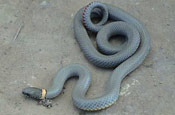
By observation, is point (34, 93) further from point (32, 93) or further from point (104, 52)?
point (104, 52)

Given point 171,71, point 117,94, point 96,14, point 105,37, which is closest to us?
point 117,94

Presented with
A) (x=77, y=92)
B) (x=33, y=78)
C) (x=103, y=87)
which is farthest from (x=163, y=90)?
(x=33, y=78)

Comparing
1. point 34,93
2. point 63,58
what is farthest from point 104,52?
point 34,93

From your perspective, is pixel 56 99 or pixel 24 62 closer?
pixel 56 99

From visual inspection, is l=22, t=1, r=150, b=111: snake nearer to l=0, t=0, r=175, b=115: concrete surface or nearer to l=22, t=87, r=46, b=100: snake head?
l=22, t=87, r=46, b=100: snake head

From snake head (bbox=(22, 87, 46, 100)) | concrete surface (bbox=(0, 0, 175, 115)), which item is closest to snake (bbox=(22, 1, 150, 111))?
snake head (bbox=(22, 87, 46, 100))

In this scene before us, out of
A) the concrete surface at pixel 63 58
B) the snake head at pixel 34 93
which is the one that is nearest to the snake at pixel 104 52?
the snake head at pixel 34 93

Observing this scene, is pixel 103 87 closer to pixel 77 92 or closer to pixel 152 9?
pixel 77 92

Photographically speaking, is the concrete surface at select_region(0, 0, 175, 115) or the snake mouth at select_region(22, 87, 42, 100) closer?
the concrete surface at select_region(0, 0, 175, 115)

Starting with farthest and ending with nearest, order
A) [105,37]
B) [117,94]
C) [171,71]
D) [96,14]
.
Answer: [96,14] < [105,37] < [171,71] < [117,94]
